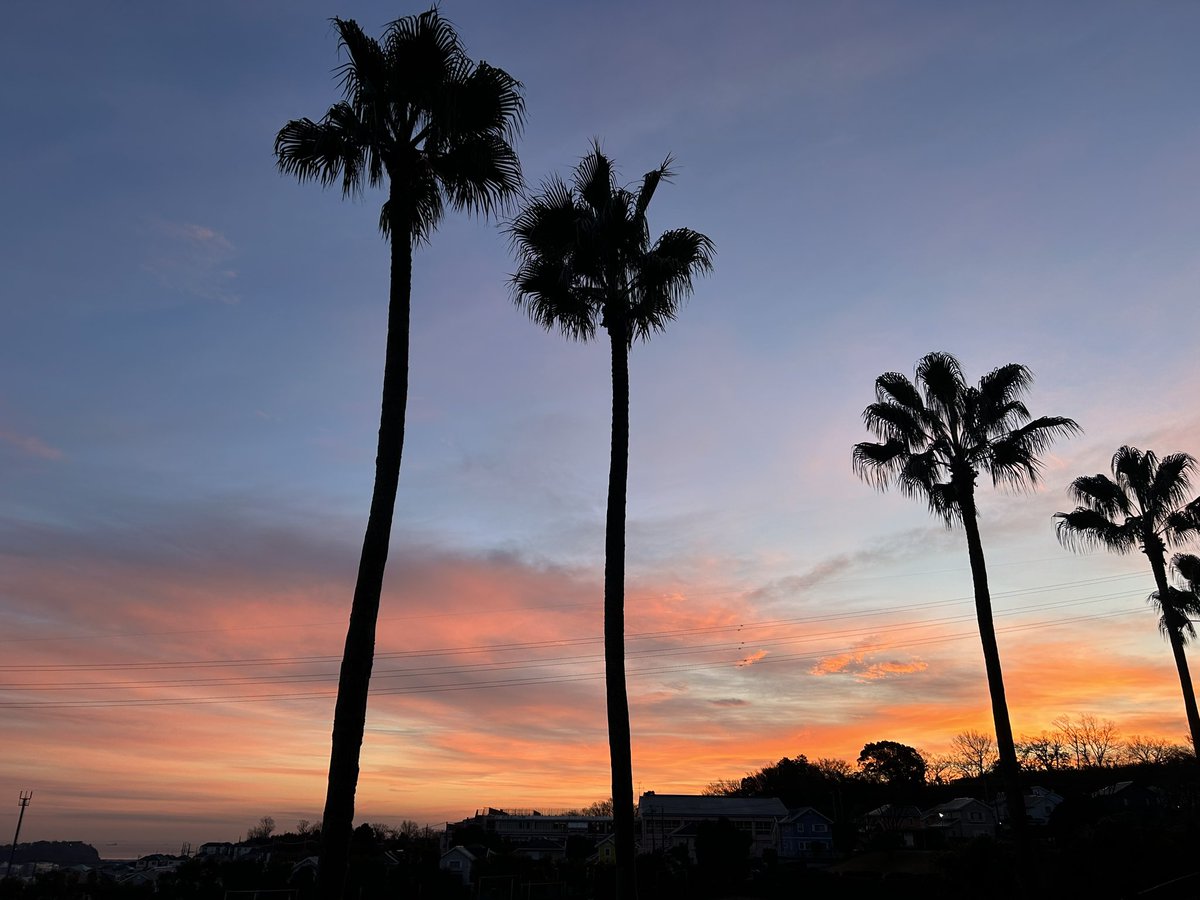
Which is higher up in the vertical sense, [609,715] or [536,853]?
[609,715]

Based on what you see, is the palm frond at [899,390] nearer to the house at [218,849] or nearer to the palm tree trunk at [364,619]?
the palm tree trunk at [364,619]

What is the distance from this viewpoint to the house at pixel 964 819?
326ft

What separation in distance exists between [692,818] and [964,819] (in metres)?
33.3

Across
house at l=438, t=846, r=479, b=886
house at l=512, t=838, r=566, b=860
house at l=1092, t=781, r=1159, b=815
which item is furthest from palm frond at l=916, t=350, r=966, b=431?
house at l=512, t=838, r=566, b=860

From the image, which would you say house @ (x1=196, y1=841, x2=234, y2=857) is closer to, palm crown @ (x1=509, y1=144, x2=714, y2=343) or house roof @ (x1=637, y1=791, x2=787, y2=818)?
house roof @ (x1=637, y1=791, x2=787, y2=818)

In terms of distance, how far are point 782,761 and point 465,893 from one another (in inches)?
3750

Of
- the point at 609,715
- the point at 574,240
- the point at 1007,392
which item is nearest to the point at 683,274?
the point at 574,240

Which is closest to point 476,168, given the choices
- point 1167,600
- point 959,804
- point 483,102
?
point 483,102

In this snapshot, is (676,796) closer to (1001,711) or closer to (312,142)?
(1001,711)

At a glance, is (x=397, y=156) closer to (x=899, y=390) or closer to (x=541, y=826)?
(x=899, y=390)

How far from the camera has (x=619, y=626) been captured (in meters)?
15.6

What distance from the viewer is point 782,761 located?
145500mm

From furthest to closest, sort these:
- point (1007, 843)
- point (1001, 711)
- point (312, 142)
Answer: point (1007, 843) → point (1001, 711) → point (312, 142)

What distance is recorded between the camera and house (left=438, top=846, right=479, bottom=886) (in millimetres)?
86438
